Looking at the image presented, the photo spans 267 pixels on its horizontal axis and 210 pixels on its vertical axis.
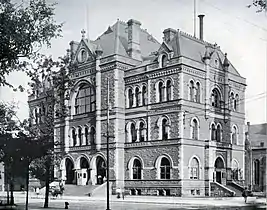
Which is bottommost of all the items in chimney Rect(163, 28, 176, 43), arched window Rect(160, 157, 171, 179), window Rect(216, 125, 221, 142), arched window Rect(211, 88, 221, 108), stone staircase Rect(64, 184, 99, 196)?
arched window Rect(160, 157, 171, 179)

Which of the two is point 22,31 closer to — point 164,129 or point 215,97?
point 215,97

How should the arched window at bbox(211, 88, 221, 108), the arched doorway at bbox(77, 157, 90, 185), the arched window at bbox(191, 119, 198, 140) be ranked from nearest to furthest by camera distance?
the arched doorway at bbox(77, 157, 90, 185) < the arched window at bbox(211, 88, 221, 108) < the arched window at bbox(191, 119, 198, 140)

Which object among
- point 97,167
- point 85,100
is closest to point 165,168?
point 97,167

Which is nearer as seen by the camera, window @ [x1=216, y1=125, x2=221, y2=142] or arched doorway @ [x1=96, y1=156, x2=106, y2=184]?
arched doorway @ [x1=96, y1=156, x2=106, y2=184]

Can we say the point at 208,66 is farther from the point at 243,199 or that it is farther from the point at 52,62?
the point at 52,62

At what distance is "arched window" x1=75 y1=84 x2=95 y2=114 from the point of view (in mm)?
1901

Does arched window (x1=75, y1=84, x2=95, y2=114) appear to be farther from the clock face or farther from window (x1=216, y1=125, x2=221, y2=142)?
window (x1=216, y1=125, x2=221, y2=142)

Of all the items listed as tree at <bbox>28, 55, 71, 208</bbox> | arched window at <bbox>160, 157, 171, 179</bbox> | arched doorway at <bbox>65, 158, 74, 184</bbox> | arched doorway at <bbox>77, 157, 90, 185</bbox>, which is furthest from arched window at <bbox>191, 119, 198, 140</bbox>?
tree at <bbox>28, 55, 71, 208</bbox>

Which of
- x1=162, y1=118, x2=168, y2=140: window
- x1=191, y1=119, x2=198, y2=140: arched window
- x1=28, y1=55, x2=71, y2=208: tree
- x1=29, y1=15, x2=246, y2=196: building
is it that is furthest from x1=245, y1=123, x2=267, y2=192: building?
x1=162, y1=118, x2=168, y2=140: window

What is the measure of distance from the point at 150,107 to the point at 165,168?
1579mm

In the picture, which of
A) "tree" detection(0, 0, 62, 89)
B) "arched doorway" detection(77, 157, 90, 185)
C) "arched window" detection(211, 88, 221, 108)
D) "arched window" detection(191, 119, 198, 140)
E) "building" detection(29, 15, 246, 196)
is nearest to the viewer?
"tree" detection(0, 0, 62, 89)

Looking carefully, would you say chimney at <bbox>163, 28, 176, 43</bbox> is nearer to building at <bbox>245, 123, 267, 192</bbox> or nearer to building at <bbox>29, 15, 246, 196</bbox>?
building at <bbox>29, 15, 246, 196</bbox>

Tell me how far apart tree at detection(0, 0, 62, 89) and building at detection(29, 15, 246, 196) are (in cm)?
12

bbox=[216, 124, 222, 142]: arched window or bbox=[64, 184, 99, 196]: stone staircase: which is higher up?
bbox=[216, 124, 222, 142]: arched window
